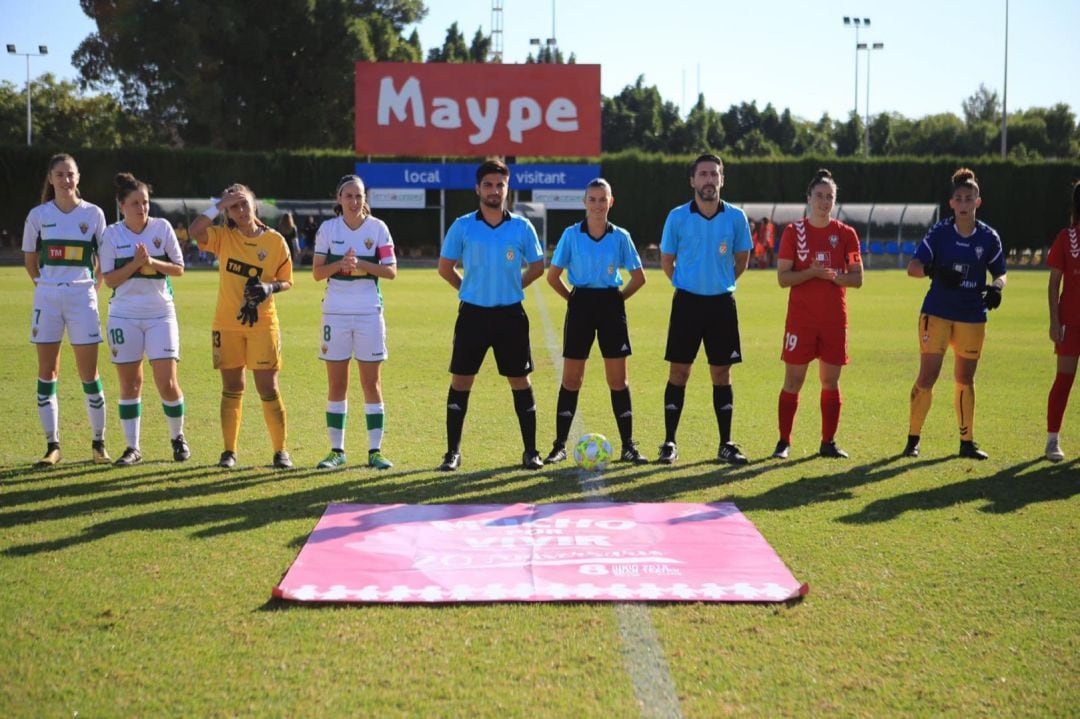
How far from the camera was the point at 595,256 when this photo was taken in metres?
7.50

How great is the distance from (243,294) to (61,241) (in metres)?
1.34

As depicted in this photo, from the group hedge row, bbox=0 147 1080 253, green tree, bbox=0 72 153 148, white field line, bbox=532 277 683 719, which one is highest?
green tree, bbox=0 72 153 148

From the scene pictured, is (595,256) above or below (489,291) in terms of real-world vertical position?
above

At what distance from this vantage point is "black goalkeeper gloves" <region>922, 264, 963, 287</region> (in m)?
7.75

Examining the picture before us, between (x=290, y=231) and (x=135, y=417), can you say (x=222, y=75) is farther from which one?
(x=135, y=417)

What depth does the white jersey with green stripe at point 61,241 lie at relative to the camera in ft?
24.1

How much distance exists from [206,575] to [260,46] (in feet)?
160

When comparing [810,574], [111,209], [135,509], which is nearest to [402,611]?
[810,574]

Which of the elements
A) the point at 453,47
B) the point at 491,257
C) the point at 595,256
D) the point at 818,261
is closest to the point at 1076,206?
the point at 818,261

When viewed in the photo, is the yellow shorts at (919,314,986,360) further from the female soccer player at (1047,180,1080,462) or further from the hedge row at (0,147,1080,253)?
the hedge row at (0,147,1080,253)

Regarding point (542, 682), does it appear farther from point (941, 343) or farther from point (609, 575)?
point (941, 343)

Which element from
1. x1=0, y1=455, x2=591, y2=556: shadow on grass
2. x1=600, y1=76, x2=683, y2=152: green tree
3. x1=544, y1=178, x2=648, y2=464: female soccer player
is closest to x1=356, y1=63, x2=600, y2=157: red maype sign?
x1=544, y1=178, x2=648, y2=464: female soccer player

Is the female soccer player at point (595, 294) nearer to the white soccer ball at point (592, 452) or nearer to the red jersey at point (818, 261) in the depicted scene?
the white soccer ball at point (592, 452)

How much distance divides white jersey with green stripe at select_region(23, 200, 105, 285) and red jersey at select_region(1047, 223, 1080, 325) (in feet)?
21.7
